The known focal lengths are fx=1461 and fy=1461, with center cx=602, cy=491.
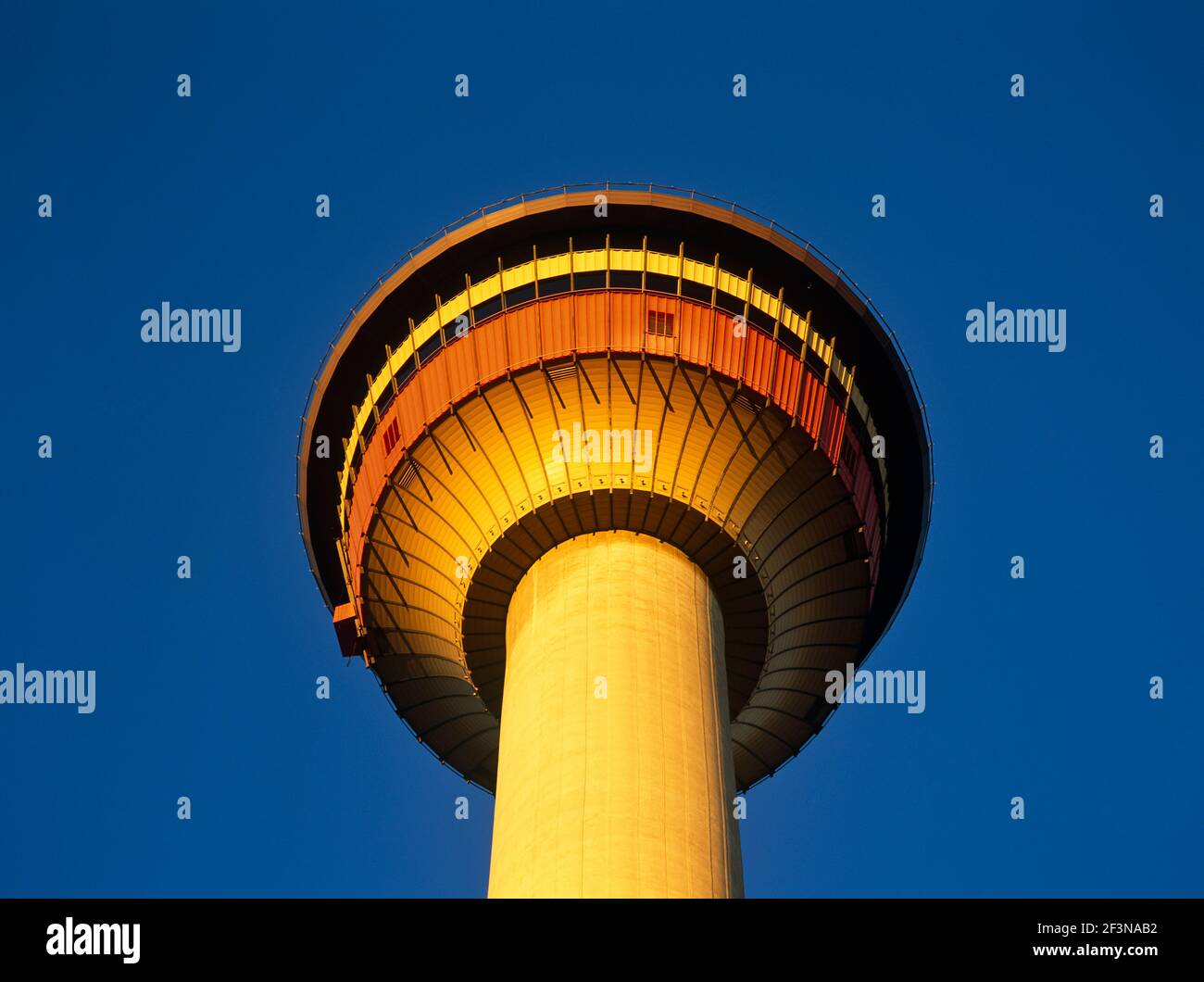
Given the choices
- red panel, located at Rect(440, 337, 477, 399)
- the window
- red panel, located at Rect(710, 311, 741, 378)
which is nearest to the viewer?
red panel, located at Rect(710, 311, 741, 378)

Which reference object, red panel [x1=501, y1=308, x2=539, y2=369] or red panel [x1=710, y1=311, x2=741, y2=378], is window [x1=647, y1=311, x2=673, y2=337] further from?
red panel [x1=501, y1=308, x2=539, y2=369]

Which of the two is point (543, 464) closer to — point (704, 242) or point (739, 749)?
point (704, 242)

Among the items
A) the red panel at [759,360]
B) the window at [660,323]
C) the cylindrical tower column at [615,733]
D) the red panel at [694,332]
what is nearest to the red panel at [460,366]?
the window at [660,323]

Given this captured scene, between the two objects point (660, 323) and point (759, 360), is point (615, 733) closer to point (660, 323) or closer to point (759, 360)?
point (759, 360)

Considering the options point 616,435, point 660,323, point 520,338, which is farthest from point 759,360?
point 520,338

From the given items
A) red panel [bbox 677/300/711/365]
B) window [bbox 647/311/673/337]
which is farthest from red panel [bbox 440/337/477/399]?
red panel [bbox 677/300/711/365]
